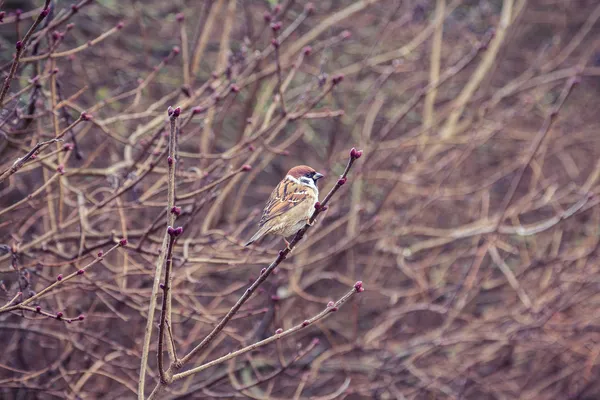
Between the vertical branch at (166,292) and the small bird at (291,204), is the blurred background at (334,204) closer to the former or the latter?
the small bird at (291,204)

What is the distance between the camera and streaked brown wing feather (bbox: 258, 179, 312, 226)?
3.28 metres

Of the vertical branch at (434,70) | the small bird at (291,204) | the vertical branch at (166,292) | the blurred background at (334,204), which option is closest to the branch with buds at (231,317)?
the vertical branch at (166,292)

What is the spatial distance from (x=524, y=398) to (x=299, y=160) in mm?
3696

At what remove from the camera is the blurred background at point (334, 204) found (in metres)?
4.29

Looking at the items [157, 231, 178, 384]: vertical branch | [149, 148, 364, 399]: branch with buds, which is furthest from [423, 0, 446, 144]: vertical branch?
[157, 231, 178, 384]: vertical branch

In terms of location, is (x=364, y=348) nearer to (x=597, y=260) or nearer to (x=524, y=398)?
(x=524, y=398)

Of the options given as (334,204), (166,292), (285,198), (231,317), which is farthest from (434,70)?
(166,292)

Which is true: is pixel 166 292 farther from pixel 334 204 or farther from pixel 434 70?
pixel 434 70

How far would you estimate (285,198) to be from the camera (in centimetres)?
335

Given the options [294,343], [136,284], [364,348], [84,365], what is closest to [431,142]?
[364,348]

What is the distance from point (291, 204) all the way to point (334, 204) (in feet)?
7.02

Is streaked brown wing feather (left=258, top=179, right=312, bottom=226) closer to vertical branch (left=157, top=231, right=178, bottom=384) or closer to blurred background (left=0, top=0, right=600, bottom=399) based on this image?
blurred background (left=0, top=0, right=600, bottom=399)

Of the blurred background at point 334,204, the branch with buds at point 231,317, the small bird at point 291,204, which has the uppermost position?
the blurred background at point 334,204

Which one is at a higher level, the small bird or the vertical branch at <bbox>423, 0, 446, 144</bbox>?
the vertical branch at <bbox>423, 0, 446, 144</bbox>
